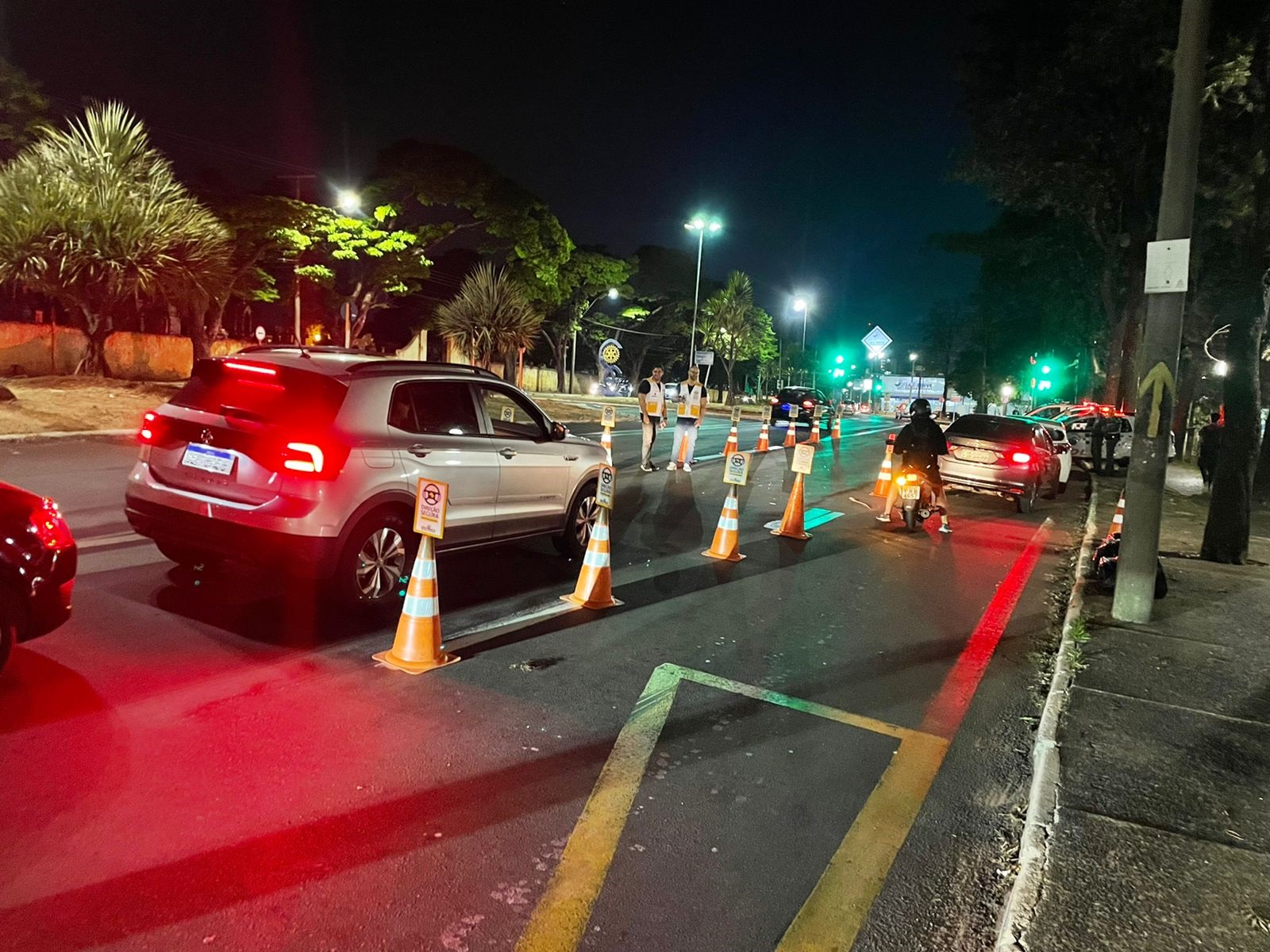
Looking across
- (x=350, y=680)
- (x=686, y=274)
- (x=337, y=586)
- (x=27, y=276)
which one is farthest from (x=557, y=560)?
(x=686, y=274)

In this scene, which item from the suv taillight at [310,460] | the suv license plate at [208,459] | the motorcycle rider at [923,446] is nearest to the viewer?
the suv taillight at [310,460]

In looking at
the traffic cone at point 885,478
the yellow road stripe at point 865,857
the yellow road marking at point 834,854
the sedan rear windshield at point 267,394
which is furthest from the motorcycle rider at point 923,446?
the sedan rear windshield at point 267,394

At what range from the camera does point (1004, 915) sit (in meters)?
3.16

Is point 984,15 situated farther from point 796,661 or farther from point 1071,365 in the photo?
point 1071,365

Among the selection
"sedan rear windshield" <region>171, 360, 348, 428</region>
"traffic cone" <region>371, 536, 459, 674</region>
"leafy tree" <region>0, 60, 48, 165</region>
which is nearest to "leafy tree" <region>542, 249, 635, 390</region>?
"leafy tree" <region>0, 60, 48, 165</region>

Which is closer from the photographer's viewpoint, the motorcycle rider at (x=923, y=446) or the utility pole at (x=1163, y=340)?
the utility pole at (x=1163, y=340)

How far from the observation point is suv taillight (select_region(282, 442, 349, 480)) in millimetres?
5684

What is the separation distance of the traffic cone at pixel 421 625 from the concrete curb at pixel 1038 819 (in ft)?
11.0

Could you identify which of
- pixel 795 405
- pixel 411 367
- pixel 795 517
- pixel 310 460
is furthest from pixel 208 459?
pixel 795 405

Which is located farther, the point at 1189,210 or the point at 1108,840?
the point at 1189,210

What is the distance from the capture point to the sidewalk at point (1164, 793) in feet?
10.4

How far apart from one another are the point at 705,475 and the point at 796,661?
10.3 meters

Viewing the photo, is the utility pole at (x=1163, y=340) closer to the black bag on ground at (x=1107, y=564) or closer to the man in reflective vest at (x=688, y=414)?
the black bag on ground at (x=1107, y=564)

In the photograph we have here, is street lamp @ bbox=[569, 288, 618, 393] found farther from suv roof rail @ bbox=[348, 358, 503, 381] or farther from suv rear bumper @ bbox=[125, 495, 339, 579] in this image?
suv rear bumper @ bbox=[125, 495, 339, 579]
